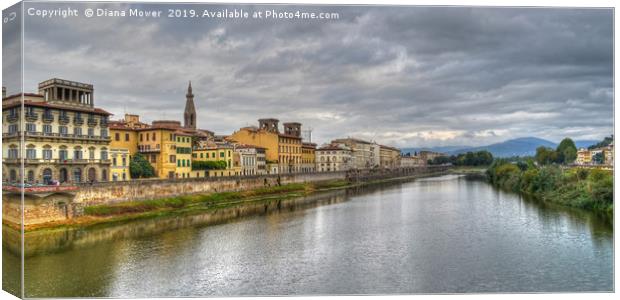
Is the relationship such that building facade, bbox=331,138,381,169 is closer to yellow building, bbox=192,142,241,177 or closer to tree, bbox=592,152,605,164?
yellow building, bbox=192,142,241,177

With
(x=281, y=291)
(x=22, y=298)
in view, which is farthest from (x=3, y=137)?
(x=281, y=291)

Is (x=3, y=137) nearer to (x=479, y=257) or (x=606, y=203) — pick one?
(x=479, y=257)

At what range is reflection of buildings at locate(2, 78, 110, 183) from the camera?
742 inches

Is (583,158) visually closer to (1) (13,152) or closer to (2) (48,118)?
A: (1) (13,152)

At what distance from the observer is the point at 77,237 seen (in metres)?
18.9

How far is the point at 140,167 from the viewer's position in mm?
31188

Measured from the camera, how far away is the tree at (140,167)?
101 feet

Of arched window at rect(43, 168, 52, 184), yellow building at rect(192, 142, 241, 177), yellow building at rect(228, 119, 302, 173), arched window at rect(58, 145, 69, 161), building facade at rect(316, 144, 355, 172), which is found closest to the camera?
arched window at rect(43, 168, 52, 184)

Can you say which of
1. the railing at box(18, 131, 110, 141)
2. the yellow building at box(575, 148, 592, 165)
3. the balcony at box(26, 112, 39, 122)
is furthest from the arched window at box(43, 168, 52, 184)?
the yellow building at box(575, 148, 592, 165)

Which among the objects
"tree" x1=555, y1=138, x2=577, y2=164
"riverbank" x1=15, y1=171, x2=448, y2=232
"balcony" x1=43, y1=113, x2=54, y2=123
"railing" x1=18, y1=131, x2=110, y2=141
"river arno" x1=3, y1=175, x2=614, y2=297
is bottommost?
"river arno" x1=3, y1=175, x2=614, y2=297

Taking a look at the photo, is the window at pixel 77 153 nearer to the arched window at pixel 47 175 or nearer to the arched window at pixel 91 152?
the arched window at pixel 91 152

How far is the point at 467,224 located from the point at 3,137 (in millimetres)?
17624

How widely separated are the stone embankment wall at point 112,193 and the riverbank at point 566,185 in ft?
62.0

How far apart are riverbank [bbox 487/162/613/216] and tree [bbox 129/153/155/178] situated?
24673 millimetres
